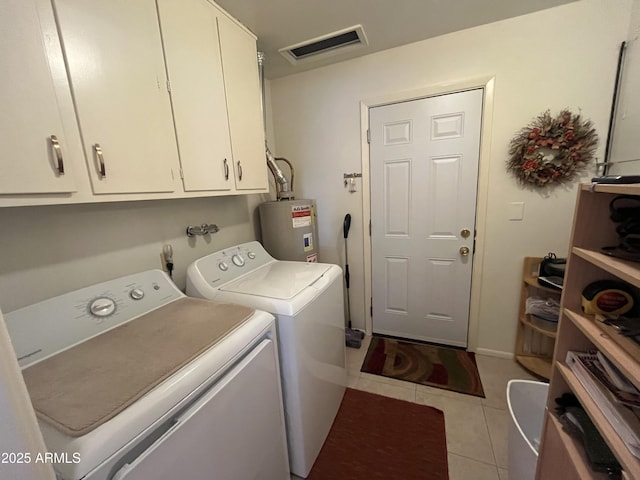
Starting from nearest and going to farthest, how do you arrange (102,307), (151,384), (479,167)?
(151,384), (102,307), (479,167)

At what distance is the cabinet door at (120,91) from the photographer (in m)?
0.83

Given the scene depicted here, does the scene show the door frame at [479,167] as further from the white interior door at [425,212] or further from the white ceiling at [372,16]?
the white ceiling at [372,16]

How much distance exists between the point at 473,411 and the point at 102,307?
2.10 metres

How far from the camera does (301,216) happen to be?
1994mm

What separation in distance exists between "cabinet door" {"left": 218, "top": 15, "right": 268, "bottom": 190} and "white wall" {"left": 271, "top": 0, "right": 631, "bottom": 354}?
0.71 m

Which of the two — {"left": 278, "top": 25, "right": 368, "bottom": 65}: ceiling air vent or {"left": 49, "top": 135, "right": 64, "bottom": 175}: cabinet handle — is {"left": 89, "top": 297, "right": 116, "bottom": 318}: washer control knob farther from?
{"left": 278, "top": 25, "right": 368, "bottom": 65}: ceiling air vent

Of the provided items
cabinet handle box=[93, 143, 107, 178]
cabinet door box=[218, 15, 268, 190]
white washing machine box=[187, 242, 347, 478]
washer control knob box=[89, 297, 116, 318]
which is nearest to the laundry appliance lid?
white washing machine box=[187, 242, 347, 478]

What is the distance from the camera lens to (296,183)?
2.46 m

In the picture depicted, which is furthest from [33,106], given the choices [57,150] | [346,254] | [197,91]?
[346,254]

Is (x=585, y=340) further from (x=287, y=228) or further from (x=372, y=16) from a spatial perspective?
(x=372, y=16)

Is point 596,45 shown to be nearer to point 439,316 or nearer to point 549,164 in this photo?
point 549,164

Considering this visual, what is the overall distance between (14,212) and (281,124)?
1935 millimetres

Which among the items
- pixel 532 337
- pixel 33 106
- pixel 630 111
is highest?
pixel 630 111

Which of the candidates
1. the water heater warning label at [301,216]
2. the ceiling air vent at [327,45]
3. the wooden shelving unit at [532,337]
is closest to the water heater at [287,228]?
the water heater warning label at [301,216]
